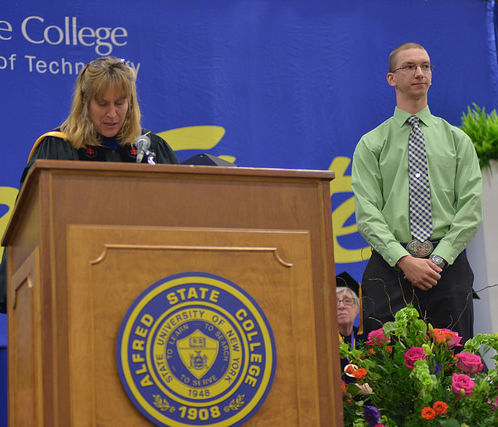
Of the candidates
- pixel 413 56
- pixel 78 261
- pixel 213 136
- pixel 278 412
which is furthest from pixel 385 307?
pixel 78 261

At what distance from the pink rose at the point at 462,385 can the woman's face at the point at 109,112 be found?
1.32m

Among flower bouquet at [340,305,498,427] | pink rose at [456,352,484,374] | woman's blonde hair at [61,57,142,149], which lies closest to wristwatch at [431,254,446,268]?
flower bouquet at [340,305,498,427]

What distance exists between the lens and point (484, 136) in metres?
4.82

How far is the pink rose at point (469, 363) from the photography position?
258 cm

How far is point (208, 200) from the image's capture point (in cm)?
203

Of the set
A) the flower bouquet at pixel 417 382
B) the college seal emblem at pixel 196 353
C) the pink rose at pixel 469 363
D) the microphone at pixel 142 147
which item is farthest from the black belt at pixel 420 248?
the college seal emblem at pixel 196 353

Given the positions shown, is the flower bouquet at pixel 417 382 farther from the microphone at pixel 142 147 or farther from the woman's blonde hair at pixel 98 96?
the woman's blonde hair at pixel 98 96

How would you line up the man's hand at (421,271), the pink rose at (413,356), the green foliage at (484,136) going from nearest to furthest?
1. the pink rose at (413,356)
2. the man's hand at (421,271)
3. the green foliage at (484,136)

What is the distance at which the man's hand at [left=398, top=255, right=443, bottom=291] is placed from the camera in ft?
12.1

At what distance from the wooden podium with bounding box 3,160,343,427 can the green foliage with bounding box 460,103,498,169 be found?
2.91m

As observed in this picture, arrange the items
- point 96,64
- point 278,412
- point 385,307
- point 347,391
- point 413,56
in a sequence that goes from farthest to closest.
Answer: point 413,56
point 385,307
point 96,64
point 347,391
point 278,412

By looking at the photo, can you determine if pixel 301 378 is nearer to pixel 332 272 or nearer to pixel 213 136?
pixel 332 272

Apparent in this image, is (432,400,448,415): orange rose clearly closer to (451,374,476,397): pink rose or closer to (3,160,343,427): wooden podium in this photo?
(451,374,476,397): pink rose

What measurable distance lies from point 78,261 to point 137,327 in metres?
0.19
